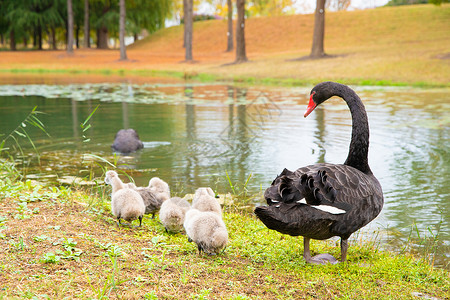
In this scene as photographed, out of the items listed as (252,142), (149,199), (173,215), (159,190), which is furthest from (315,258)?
(252,142)

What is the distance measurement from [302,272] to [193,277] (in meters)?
0.77

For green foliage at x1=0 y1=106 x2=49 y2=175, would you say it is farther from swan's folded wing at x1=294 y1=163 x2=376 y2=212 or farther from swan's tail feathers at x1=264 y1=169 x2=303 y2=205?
swan's folded wing at x1=294 y1=163 x2=376 y2=212

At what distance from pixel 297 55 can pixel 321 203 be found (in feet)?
95.1

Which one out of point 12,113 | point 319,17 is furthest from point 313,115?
point 319,17

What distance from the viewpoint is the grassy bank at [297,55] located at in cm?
2112

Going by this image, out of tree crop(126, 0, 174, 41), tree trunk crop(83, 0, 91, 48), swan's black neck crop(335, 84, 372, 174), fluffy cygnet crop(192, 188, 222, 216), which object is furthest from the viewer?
→ tree crop(126, 0, 174, 41)

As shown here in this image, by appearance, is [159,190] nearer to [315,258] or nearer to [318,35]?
[315,258]

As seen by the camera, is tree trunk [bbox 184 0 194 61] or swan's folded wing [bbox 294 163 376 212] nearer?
swan's folded wing [bbox 294 163 376 212]

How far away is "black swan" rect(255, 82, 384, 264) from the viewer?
3074 mm

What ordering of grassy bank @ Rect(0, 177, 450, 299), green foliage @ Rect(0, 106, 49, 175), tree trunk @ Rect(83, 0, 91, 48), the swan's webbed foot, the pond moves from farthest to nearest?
tree trunk @ Rect(83, 0, 91, 48) < the pond < green foliage @ Rect(0, 106, 49, 175) < the swan's webbed foot < grassy bank @ Rect(0, 177, 450, 299)

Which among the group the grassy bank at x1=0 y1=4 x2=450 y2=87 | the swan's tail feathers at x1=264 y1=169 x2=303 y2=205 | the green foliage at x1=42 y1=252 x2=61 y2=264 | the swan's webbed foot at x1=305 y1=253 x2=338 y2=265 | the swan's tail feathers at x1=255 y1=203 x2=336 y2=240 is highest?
the grassy bank at x1=0 y1=4 x2=450 y2=87

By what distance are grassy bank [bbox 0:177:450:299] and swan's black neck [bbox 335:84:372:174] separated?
0.70m

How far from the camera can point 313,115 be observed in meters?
12.2

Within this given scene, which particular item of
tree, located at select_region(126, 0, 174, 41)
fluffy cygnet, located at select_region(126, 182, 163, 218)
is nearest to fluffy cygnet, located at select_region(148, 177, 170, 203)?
fluffy cygnet, located at select_region(126, 182, 163, 218)
